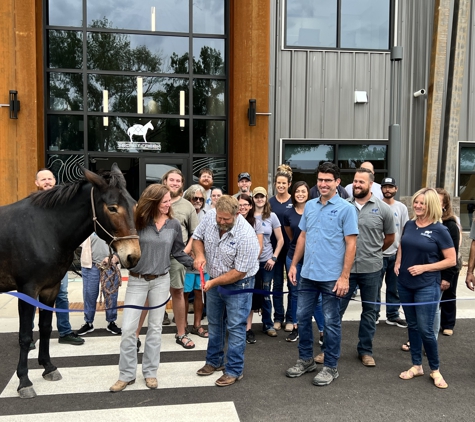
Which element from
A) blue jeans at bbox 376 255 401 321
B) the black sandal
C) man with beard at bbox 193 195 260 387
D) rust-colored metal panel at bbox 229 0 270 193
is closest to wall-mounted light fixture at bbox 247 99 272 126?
rust-colored metal panel at bbox 229 0 270 193

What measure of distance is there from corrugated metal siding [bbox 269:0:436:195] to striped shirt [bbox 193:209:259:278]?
7.35m

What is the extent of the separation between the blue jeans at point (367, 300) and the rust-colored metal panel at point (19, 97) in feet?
24.5

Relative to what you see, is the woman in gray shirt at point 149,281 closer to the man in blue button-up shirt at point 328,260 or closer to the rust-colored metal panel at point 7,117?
the man in blue button-up shirt at point 328,260

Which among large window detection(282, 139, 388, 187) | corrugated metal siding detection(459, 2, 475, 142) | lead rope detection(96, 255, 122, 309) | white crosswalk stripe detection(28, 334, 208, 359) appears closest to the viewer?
white crosswalk stripe detection(28, 334, 208, 359)

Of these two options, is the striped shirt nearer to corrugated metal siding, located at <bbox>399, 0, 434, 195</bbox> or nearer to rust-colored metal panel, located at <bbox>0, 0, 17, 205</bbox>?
rust-colored metal panel, located at <bbox>0, 0, 17, 205</bbox>

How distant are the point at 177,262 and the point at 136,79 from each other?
6671 millimetres

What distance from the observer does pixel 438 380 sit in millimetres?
4484

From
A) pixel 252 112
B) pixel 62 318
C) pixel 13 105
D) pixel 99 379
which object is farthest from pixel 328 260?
pixel 13 105

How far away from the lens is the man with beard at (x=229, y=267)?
14.2 ft

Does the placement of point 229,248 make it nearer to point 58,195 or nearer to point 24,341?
point 58,195

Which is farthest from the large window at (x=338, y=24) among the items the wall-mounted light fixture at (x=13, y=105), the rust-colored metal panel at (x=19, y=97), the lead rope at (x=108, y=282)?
the lead rope at (x=108, y=282)

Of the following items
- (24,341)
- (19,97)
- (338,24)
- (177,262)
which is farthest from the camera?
(338,24)

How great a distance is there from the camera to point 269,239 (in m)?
5.95

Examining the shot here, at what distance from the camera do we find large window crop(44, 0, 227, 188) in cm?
1071
